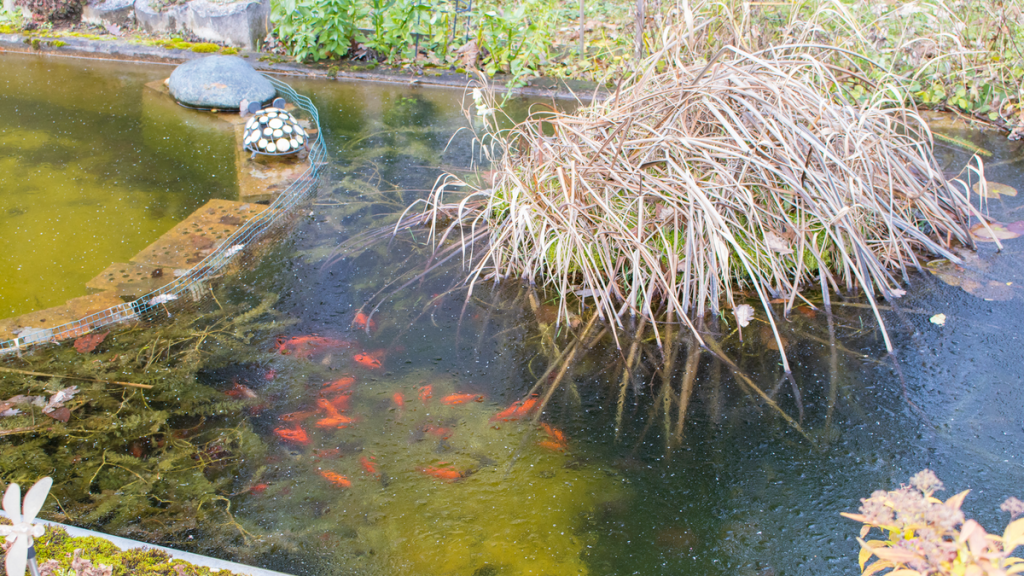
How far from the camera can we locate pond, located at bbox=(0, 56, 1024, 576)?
211cm

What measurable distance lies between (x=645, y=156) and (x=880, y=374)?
1.43 m

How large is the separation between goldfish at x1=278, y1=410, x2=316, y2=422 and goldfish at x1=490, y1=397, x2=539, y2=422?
2.34 ft

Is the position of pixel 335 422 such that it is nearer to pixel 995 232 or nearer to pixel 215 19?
pixel 995 232

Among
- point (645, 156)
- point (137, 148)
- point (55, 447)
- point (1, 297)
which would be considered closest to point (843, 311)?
point (645, 156)

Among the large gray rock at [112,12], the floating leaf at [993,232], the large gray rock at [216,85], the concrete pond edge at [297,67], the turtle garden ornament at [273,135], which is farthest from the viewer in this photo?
the large gray rock at [112,12]

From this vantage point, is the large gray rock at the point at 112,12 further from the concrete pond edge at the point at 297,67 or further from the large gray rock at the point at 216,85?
the large gray rock at the point at 216,85

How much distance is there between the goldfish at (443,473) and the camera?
234 centimetres

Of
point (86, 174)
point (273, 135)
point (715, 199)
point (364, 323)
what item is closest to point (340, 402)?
point (364, 323)

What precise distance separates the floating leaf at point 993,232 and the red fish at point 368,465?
3531 mm

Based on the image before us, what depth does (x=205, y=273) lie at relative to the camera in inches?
138

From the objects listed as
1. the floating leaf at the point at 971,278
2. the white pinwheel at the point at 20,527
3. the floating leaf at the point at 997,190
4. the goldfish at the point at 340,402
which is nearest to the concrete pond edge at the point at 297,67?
the floating leaf at the point at 997,190

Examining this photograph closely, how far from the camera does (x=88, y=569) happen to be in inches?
63.7

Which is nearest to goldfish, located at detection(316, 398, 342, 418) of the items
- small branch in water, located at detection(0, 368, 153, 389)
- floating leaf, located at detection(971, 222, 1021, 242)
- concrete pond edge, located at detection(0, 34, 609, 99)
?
small branch in water, located at detection(0, 368, 153, 389)

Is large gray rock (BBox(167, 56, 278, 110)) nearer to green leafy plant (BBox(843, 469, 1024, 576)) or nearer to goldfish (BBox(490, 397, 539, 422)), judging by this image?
goldfish (BBox(490, 397, 539, 422))
